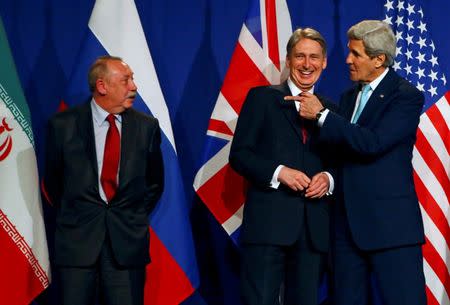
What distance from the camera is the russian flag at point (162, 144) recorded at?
11.8 ft

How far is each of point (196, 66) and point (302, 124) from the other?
4.21 feet

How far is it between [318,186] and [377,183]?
0.23 metres

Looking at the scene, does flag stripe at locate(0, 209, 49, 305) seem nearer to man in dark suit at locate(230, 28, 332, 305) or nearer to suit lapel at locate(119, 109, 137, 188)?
suit lapel at locate(119, 109, 137, 188)

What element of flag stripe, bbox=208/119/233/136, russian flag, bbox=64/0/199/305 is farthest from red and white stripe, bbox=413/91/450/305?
russian flag, bbox=64/0/199/305

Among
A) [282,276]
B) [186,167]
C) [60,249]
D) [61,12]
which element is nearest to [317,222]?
[282,276]

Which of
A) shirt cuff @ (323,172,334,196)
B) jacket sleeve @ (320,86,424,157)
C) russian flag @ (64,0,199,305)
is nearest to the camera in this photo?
jacket sleeve @ (320,86,424,157)

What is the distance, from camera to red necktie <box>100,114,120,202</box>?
10.5 feet

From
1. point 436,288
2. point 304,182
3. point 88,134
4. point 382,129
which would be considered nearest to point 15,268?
point 88,134

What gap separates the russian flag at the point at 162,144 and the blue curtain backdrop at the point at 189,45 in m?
0.67

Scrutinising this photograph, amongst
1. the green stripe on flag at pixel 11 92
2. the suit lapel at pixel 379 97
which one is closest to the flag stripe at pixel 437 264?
the suit lapel at pixel 379 97

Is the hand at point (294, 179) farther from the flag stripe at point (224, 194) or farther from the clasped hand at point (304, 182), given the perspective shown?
the flag stripe at point (224, 194)

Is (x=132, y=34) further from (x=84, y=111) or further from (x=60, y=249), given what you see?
(x=60, y=249)

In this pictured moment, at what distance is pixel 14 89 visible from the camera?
139 inches

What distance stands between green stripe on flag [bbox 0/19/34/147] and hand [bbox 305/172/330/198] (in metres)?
1.26
